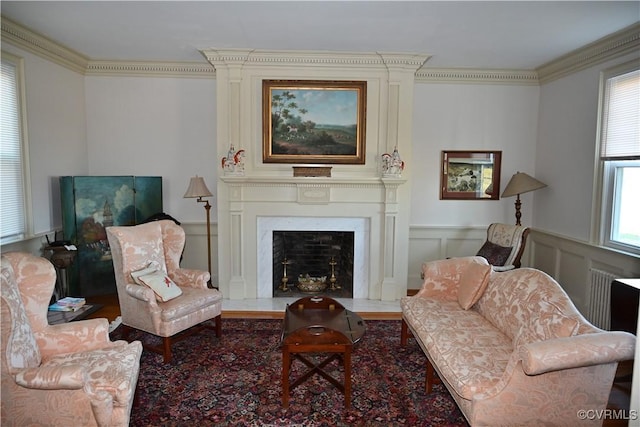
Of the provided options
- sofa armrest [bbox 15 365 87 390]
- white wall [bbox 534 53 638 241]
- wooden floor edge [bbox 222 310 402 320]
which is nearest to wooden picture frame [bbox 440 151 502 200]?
white wall [bbox 534 53 638 241]

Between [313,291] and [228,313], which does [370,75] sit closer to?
[313,291]

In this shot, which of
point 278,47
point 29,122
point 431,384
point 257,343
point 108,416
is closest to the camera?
point 108,416

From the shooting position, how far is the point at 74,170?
4.87 meters

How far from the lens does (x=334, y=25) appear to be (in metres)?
3.71

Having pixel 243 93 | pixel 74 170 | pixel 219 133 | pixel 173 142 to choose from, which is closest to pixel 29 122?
pixel 74 170

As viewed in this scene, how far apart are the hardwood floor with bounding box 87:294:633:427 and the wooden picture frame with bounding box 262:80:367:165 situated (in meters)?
1.84

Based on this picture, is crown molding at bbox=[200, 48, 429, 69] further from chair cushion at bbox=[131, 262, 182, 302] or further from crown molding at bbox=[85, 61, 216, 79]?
chair cushion at bbox=[131, 262, 182, 302]

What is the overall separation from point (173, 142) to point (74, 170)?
1.21 metres

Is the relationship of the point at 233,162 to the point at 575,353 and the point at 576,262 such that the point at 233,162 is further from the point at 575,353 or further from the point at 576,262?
the point at 576,262

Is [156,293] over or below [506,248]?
below

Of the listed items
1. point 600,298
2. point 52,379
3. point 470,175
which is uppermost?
point 470,175

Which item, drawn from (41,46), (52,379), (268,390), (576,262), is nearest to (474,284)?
(268,390)

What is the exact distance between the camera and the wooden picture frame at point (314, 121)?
4.75m

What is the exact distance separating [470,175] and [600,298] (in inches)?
81.5
